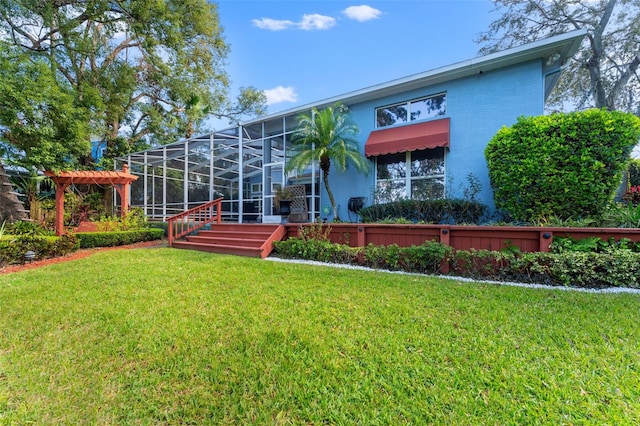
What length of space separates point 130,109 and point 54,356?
18.4 m

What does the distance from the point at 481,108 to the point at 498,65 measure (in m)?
1.16

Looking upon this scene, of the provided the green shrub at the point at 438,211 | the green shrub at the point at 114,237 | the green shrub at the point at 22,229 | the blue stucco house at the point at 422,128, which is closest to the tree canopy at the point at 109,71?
the green shrub at the point at 22,229

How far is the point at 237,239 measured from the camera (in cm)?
770

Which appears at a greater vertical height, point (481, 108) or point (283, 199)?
point (481, 108)

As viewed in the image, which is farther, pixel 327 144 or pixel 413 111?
pixel 413 111

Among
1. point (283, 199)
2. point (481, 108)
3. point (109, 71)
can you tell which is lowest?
point (283, 199)

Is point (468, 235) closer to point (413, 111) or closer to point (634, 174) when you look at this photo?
point (413, 111)

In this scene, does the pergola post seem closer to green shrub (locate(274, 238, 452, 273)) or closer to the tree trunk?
the tree trunk

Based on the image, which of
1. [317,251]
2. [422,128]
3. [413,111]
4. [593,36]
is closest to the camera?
[317,251]

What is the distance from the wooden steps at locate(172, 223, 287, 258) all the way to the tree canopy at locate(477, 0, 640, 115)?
51.2ft

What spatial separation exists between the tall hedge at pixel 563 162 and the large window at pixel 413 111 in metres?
2.55

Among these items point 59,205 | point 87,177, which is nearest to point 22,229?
point 59,205

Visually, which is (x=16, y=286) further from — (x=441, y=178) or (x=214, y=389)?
(x=441, y=178)

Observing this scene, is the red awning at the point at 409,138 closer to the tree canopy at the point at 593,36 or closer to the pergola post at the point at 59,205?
the tree canopy at the point at 593,36
